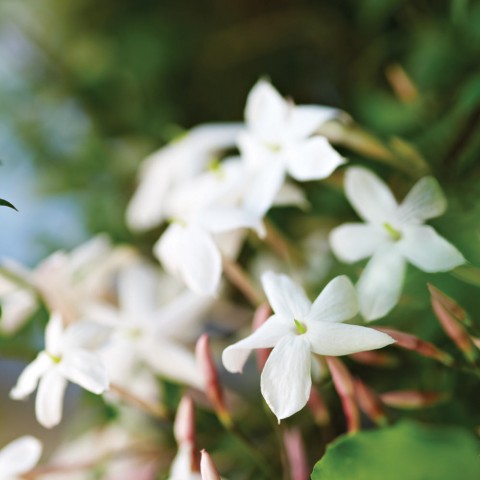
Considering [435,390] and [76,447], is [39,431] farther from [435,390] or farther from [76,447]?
[435,390]

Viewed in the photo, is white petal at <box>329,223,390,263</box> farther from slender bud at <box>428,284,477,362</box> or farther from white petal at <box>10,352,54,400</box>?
white petal at <box>10,352,54,400</box>

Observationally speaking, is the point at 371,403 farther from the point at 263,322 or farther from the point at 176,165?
the point at 176,165

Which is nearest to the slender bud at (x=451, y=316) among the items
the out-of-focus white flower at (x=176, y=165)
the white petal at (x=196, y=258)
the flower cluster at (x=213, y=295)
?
the flower cluster at (x=213, y=295)

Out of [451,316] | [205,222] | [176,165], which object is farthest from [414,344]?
[176,165]

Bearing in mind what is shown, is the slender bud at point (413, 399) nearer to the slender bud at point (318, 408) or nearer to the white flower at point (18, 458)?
the slender bud at point (318, 408)

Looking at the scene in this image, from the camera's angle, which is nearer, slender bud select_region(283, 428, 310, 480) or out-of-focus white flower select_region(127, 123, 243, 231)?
slender bud select_region(283, 428, 310, 480)

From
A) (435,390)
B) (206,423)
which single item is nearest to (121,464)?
(206,423)

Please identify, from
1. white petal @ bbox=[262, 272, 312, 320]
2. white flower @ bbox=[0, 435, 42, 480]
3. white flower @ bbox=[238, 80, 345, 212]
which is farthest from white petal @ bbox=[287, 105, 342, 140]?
white flower @ bbox=[0, 435, 42, 480]
